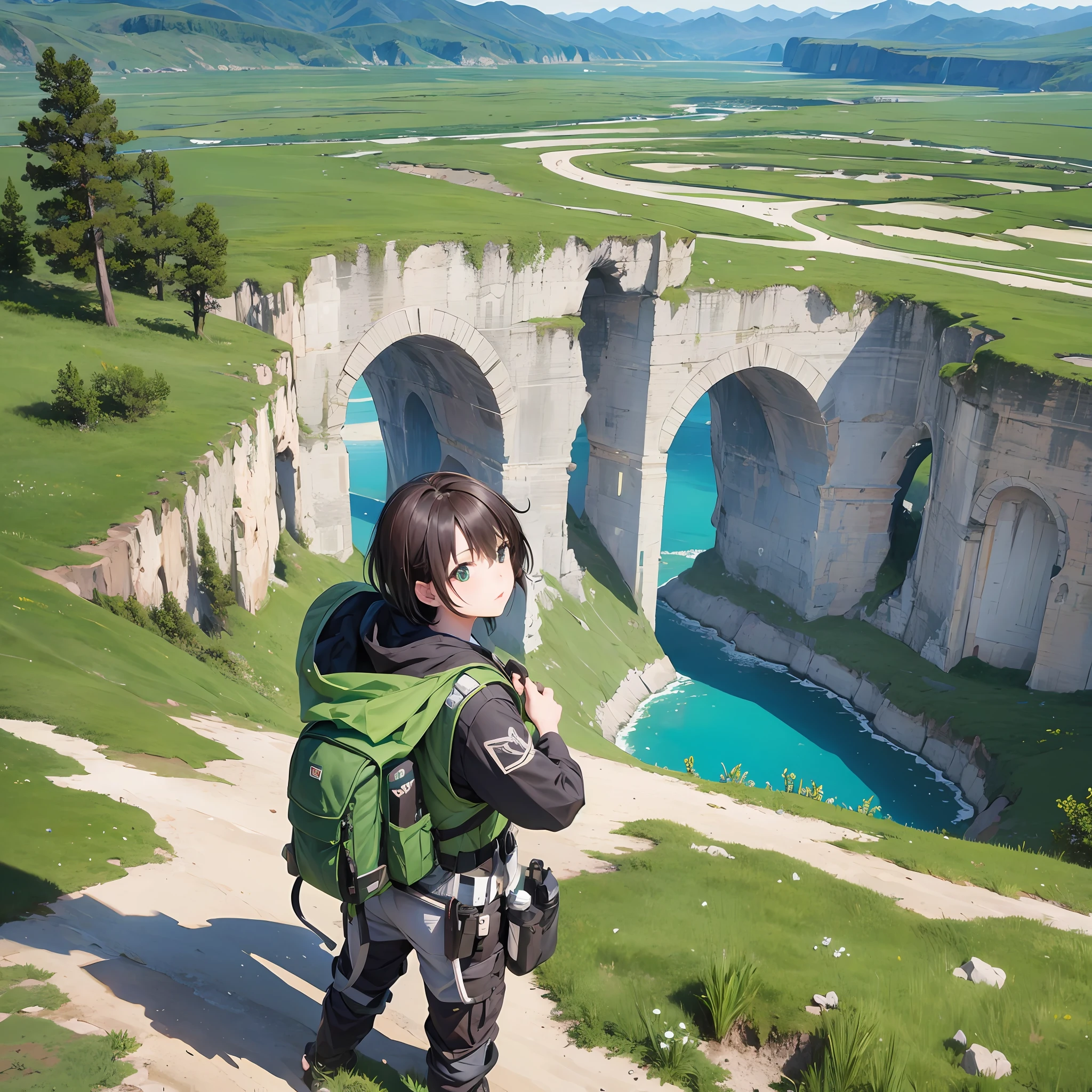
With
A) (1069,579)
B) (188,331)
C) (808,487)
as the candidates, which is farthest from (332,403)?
(1069,579)

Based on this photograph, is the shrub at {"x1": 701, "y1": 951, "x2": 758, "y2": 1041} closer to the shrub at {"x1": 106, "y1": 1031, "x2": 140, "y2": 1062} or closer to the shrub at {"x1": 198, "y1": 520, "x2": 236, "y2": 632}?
the shrub at {"x1": 106, "y1": 1031, "x2": 140, "y2": 1062}

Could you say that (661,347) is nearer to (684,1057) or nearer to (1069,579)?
Answer: (1069,579)

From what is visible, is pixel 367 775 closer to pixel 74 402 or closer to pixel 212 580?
pixel 212 580

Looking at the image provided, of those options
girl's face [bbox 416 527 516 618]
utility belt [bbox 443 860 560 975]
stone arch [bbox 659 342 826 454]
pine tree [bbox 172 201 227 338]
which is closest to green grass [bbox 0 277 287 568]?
pine tree [bbox 172 201 227 338]

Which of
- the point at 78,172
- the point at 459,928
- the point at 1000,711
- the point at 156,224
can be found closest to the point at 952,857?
the point at 459,928

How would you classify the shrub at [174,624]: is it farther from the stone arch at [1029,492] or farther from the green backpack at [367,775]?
the stone arch at [1029,492]

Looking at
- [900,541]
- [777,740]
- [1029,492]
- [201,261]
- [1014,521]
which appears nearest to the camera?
[201,261]

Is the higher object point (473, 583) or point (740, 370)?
point (473, 583)
